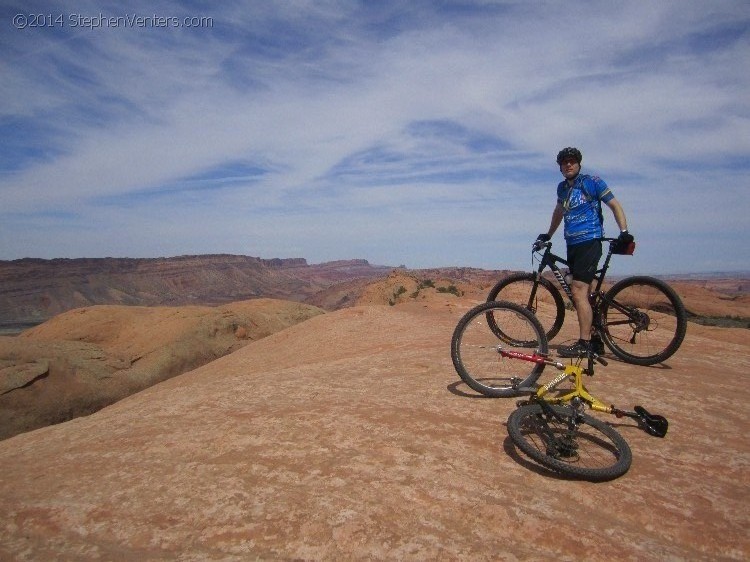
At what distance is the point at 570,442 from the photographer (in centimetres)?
313

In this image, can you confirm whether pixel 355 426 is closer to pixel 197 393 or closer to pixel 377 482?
pixel 377 482

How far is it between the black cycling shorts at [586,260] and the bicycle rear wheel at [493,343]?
1052 mm

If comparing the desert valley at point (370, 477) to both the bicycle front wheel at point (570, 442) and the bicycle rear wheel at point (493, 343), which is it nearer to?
the bicycle front wheel at point (570, 442)

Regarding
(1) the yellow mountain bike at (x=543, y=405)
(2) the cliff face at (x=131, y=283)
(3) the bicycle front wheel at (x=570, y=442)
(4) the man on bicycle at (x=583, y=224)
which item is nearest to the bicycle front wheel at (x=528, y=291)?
(4) the man on bicycle at (x=583, y=224)

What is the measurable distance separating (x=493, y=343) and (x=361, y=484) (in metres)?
2.82

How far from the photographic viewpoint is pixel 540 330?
170 inches

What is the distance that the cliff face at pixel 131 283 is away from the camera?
7412 centimetres

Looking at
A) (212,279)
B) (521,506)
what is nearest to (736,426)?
(521,506)

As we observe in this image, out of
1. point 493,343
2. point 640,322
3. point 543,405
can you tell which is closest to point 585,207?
point 640,322

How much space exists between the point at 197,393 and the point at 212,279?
10678 centimetres

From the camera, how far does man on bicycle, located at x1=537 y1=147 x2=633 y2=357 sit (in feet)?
16.8

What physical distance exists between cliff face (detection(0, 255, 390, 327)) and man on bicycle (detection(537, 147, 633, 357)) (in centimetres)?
7903

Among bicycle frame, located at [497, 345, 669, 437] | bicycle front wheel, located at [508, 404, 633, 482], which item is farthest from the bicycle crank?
bicycle front wheel, located at [508, 404, 633, 482]

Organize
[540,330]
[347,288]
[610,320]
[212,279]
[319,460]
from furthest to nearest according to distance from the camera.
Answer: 1. [212,279]
2. [347,288]
3. [610,320]
4. [540,330]
5. [319,460]
